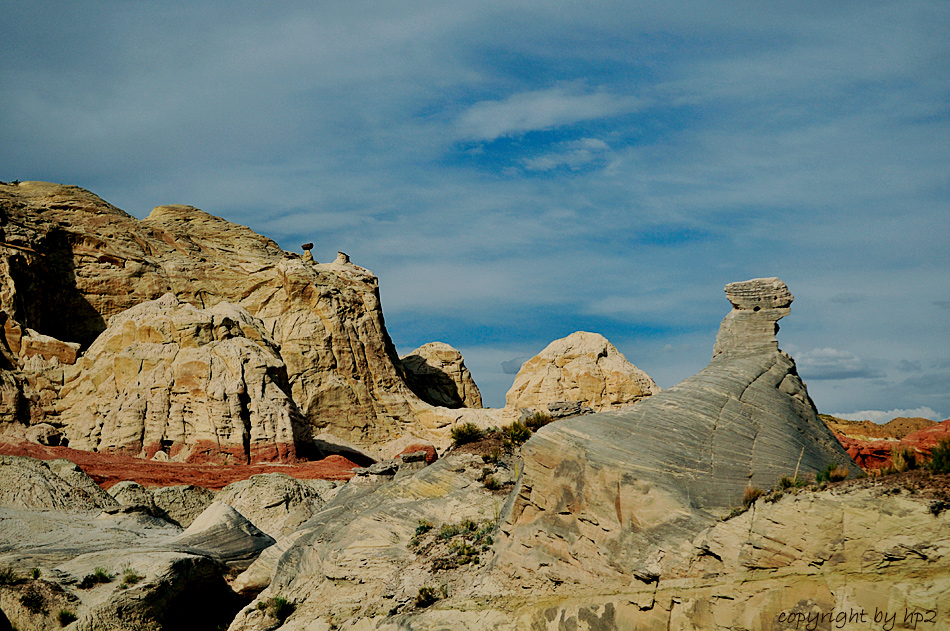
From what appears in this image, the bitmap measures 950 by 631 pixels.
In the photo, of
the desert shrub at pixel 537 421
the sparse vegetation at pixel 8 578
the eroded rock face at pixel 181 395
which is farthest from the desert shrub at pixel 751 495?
the eroded rock face at pixel 181 395

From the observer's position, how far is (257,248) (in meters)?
78.6

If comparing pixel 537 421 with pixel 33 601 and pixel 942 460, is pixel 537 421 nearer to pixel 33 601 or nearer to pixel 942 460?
pixel 942 460

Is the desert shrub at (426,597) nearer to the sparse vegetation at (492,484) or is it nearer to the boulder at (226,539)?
the sparse vegetation at (492,484)

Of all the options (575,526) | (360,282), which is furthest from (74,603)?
(360,282)

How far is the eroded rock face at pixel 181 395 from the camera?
1951 inches

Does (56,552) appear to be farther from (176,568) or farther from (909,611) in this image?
(909,611)

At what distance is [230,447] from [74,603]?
30091mm

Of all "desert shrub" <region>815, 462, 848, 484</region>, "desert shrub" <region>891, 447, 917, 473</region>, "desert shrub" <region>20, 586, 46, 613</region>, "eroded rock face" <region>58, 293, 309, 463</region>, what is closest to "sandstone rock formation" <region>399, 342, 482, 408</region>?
"eroded rock face" <region>58, 293, 309, 463</region>

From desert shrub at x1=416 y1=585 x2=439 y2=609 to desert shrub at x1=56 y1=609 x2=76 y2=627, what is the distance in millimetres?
8173

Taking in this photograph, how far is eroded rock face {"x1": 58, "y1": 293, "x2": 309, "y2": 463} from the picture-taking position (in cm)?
4956

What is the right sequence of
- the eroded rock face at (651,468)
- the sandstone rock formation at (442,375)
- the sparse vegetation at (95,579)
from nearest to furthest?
the eroded rock face at (651,468) → the sparse vegetation at (95,579) → the sandstone rock formation at (442,375)

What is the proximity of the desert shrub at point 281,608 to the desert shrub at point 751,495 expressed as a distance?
9.70 meters

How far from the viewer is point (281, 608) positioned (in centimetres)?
1850

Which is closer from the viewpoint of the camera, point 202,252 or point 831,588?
point 831,588
